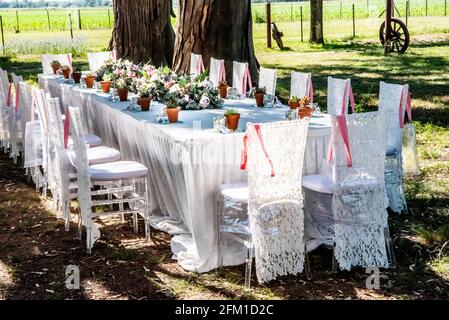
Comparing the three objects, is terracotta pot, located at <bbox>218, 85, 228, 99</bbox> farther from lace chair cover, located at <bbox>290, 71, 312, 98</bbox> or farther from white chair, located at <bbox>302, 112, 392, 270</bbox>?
white chair, located at <bbox>302, 112, 392, 270</bbox>

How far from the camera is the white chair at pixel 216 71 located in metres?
7.71

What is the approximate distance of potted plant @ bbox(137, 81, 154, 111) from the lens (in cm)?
574

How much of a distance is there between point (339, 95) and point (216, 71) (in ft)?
7.54

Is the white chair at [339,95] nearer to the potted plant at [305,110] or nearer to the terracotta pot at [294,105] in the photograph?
the terracotta pot at [294,105]

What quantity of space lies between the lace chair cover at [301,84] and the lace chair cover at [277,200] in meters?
2.29

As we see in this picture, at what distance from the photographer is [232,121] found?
4.60 meters

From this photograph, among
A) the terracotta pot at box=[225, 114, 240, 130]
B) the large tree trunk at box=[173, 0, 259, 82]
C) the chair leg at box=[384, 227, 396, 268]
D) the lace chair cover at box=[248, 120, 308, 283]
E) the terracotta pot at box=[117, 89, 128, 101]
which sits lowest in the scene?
the chair leg at box=[384, 227, 396, 268]

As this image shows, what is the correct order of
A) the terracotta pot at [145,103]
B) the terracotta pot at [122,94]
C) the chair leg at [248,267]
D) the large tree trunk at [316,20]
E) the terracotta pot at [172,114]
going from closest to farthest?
the chair leg at [248,267]
the terracotta pot at [172,114]
the terracotta pot at [145,103]
the terracotta pot at [122,94]
the large tree trunk at [316,20]

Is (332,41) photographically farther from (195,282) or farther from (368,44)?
(195,282)

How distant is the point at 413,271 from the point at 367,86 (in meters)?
7.78

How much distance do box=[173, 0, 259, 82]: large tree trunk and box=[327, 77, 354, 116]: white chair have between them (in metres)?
2.90

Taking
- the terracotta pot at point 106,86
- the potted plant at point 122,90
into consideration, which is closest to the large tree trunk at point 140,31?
the terracotta pot at point 106,86

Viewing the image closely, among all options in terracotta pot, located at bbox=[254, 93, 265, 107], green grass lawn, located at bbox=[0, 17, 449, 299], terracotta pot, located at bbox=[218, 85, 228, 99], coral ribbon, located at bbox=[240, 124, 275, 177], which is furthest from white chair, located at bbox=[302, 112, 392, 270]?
terracotta pot, located at bbox=[218, 85, 228, 99]

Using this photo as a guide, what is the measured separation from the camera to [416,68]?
13.9 metres
